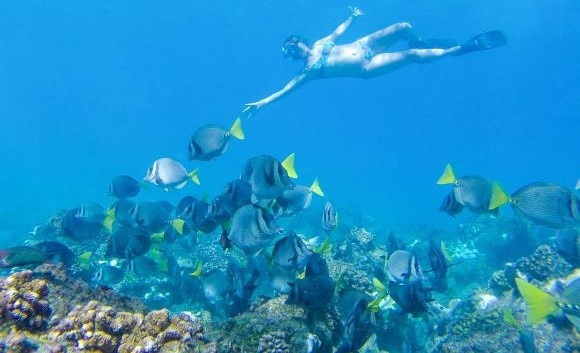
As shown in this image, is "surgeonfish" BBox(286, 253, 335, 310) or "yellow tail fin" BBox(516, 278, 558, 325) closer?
"yellow tail fin" BBox(516, 278, 558, 325)

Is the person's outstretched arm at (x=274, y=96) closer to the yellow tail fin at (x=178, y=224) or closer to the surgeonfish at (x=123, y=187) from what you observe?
the surgeonfish at (x=123, y=187)

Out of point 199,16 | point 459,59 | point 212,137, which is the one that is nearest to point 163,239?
point 212,137

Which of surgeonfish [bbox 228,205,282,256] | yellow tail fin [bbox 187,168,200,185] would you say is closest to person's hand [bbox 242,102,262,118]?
yellow tail fin [bbox 187,168,200,185]

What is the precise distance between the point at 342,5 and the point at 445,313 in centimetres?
4629

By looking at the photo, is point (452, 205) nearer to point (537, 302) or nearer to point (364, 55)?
point (537, 302)

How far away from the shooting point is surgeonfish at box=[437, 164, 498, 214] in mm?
4191

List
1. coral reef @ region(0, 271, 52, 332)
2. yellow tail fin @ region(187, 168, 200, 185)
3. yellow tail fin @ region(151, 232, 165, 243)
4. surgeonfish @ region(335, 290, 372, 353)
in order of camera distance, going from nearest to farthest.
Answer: coral reef @ region(0, 271, 52, 332) < surgeonfish @ region(335, 290, 372, 353) < yellow tail fin @ region(187, 168, 200, 185) < yellow tail fin @ region(151, 232, 165, 243)

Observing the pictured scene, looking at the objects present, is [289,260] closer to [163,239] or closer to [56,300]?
[56,300]

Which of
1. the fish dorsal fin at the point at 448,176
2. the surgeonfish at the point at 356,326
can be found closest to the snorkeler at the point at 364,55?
the fish dorsal fin at the point at 448,176

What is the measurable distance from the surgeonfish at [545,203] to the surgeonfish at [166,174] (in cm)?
426

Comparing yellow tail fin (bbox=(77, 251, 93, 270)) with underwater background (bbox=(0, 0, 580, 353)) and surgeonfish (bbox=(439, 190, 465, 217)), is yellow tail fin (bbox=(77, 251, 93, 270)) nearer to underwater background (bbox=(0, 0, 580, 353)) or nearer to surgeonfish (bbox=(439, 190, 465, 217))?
underwater background (bbox=(0, 0, 580, 353))

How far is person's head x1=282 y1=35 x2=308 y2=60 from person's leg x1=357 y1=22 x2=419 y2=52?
257 centimetres

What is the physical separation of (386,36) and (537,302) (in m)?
13.3

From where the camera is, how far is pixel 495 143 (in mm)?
171000
